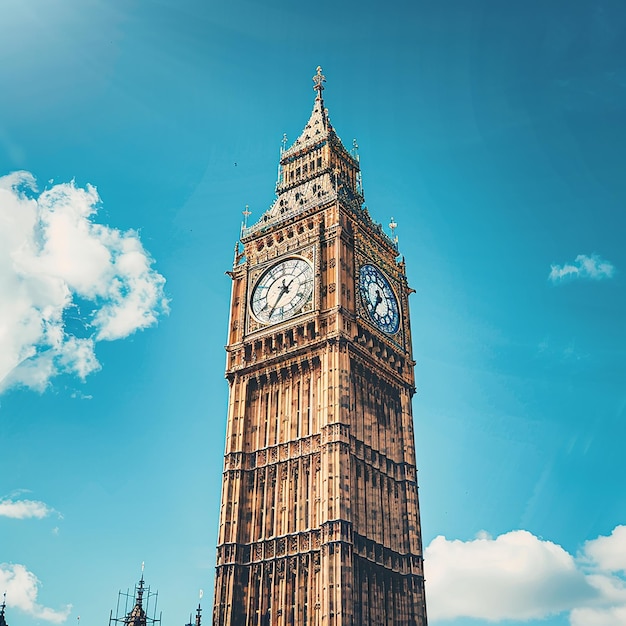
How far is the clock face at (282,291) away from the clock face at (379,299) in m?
5.18

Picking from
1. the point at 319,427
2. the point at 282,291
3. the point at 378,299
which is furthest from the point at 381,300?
the point at 319,427

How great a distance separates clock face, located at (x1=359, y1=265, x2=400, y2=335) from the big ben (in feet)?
0.49

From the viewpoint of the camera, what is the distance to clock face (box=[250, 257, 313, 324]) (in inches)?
2886

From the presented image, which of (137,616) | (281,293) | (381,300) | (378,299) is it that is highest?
(381,300)

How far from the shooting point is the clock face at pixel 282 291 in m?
73.3

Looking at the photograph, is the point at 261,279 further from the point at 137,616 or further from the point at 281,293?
the point at 137,616

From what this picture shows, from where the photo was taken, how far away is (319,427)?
216 feet

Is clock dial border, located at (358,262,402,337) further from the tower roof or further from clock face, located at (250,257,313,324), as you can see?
the tower roof

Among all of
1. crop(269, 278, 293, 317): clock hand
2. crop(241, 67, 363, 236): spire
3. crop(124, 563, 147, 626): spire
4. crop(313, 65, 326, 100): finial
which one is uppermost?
crop(313, 65, 326, 100): finial

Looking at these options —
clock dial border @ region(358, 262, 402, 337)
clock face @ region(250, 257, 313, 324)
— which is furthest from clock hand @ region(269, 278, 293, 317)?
clock dial border @ region(358, 262, 402, 337)

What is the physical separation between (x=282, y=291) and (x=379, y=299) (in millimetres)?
9135

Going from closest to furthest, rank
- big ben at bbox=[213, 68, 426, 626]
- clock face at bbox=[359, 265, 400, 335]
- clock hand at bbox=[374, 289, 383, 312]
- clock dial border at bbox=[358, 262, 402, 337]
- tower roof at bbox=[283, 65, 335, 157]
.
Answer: big ben at bbox=[213, 68, 426, 626], clock dial border at bbox=[358, 262, 402, 337], clock face at bbox=[359, 265, 400, 335], clock hand at bbox=[374, 289, 383, 312], tower roof at bbox=[283, 65, 335, 157]

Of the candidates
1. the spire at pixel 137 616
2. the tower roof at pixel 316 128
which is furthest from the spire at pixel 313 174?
the spire at pixel 137 616

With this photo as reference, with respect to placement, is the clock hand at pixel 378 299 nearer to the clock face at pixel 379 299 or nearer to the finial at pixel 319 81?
the clock face at pixel 379 299
